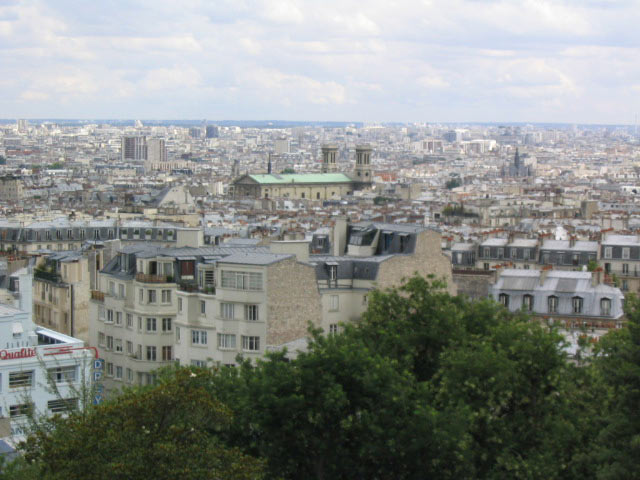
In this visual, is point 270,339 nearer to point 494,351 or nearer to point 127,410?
point 494,351

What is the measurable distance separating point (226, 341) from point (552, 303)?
13.0m

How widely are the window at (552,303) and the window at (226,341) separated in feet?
41.9

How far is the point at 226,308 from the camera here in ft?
92.9

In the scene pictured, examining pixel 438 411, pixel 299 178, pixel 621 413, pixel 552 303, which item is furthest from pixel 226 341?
pixel 299 178

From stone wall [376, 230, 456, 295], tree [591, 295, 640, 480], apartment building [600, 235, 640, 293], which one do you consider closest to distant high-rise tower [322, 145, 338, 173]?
apartment building [600, 235, 640, 293]

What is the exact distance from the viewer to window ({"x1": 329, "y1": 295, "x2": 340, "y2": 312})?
30406mm

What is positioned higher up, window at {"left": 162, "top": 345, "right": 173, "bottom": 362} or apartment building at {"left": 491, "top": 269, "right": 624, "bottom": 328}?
apartment building at {"left": 491, "top": 269, "right": 624, "bottom": 328}

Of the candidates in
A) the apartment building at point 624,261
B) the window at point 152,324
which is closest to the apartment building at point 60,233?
the apartment building at point 624,261

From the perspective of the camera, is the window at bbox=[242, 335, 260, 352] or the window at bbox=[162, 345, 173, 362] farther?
the window at bbox=[162, 345, 173, 362]

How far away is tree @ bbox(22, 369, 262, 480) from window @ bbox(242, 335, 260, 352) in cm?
1051

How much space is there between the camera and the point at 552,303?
37750mm

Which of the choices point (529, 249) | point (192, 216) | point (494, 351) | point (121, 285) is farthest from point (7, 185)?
point (494, 351)

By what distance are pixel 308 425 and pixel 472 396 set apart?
2915 millimetres

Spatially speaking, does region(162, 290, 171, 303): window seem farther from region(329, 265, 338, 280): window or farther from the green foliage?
the green foliage
